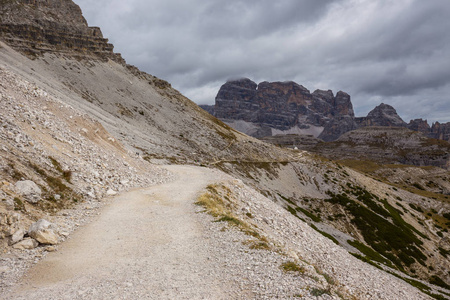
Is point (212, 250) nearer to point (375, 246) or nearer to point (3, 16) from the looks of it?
point (375, 246)

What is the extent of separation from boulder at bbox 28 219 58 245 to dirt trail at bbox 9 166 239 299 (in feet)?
2.87

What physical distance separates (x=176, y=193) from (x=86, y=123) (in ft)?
63.0

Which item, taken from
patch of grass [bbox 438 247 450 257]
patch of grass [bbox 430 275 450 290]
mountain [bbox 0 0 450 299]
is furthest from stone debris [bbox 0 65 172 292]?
patch of grass [bbox 438 247 450 257]

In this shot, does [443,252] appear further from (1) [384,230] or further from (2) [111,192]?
(2) [111,192]

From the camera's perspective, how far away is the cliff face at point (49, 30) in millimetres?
111688

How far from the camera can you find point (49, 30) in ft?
402

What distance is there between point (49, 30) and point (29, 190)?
142 m

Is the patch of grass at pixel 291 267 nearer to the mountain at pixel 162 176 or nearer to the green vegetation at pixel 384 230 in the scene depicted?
the mountain at pixel 162 176

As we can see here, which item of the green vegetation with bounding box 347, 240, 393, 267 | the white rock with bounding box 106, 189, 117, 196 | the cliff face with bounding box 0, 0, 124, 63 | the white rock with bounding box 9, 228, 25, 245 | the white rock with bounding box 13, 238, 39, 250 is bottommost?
the green vegetation with bounding box 347, 240, 393, 267

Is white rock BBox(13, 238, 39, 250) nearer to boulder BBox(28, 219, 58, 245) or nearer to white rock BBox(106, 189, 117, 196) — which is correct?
boulder BBox(28, 219, 58, 245)

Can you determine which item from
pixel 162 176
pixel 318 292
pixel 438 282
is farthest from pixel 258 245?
pixel 438 282

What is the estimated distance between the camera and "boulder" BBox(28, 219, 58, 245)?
15.3 m

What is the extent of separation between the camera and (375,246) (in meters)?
72.3

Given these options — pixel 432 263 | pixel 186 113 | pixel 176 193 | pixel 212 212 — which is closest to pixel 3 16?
pixel 186 113
